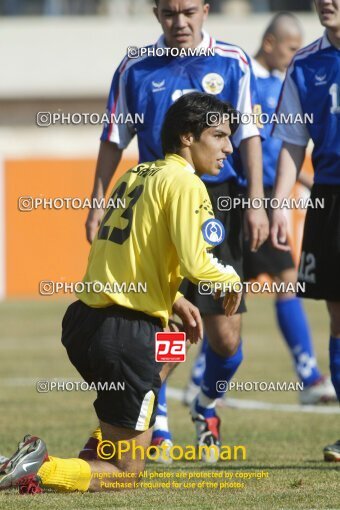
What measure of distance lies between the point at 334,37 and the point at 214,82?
0.66 meters

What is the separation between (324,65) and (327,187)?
58 cm

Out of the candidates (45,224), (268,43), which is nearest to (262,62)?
(268,43)

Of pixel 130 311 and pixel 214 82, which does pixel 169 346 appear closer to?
pixel 130 311

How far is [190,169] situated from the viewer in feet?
16.3

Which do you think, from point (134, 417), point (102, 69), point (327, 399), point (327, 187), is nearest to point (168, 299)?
point (134, 417)

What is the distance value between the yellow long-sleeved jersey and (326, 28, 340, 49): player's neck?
4.05 ft

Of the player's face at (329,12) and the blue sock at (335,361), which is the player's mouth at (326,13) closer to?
the player's face at (329,12)

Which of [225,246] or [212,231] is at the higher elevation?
[212,231]

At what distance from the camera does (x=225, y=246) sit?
243 inches

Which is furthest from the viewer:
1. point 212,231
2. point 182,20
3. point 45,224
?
point 45,224

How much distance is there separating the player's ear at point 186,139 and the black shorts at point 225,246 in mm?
1140

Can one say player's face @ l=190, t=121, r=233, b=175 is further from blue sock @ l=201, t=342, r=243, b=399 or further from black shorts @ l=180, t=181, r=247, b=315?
blue sock @ l=201, t=342, r=243, b=399

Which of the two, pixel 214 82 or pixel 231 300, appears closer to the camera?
pixel 231 300

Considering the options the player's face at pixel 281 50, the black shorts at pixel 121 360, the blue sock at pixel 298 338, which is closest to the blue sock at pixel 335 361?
the black shorts at pixel 121 360
